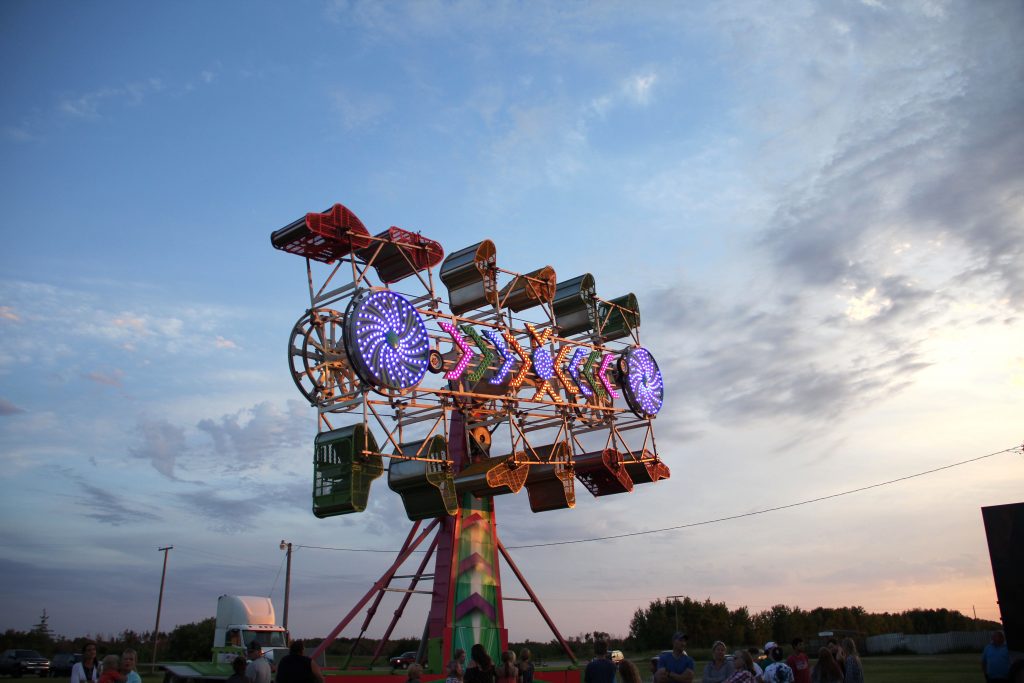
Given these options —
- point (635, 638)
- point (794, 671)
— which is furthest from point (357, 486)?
point (635, 638)

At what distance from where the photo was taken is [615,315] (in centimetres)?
3070

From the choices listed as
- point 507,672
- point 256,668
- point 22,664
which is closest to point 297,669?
point 256,668

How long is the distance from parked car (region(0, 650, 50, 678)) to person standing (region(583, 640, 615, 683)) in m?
40.0

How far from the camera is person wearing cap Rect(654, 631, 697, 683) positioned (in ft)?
37.2

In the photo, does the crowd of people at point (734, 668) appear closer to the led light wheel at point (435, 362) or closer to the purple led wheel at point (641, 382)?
the led light wheel at point (435, 362)

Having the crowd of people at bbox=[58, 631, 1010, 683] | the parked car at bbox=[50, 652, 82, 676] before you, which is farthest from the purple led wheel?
the parked car at bbox=[50, 652, 82, 676]

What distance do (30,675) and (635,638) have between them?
1581 inches

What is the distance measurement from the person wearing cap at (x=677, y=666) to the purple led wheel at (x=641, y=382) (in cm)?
1718

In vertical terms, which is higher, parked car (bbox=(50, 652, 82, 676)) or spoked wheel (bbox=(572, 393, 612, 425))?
spoked wheel (bbox=(572, 393, 612, 425))

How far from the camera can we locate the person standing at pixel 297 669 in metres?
10.4

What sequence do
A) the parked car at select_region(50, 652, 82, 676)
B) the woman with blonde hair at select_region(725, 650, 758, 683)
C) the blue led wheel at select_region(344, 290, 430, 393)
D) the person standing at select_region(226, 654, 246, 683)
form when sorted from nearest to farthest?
the woman with blonde hair at select_region(725, 650, 758, 683) → the person standing at select_region(226, 654, 246, 683) → the blue led wheel at select_region(344, 290, 430, 393) → the parked car at select_region(50, 652, 82, 676)

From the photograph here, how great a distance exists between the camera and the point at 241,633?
27828 millimetres

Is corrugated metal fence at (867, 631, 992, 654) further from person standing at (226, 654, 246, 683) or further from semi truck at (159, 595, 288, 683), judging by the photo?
person standing at (226, 654, 246, 683)

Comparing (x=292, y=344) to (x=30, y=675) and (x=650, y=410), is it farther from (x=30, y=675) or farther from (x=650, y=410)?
(x=30, y=675)
